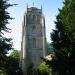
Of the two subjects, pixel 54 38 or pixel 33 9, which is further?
pixel 33 9

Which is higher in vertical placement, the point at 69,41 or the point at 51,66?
the point at 69,41

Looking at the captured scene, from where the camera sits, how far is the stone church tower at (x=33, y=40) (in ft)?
301

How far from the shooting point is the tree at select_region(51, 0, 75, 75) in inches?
1120

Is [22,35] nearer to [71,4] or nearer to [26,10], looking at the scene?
[26,10]

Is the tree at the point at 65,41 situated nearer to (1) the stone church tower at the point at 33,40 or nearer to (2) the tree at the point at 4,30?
(2) the tree at the point at 4,30

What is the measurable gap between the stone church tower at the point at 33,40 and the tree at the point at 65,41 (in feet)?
184

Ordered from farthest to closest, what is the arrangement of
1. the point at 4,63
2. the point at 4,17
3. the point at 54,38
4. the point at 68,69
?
1. the point at 54,38
2. the point at 68,69
3. the point at 4,63
4. the point at 4,17

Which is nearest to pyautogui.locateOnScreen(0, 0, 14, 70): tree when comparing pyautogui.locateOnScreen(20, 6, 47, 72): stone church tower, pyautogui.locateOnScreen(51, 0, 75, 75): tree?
pyautogui.locateOnScreen(51, 0, 75, 75): tree

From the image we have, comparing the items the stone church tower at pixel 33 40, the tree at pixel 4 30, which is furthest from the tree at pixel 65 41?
the stone church tower at pixel 33 40

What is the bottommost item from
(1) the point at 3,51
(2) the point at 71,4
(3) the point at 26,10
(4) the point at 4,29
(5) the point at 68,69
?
(5) the point at 68,69

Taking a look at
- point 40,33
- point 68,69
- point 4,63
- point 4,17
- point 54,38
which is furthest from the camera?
point 40,33

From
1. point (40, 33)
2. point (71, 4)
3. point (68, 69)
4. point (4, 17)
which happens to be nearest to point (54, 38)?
point (68, 69)

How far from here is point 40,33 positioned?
94.1 metres

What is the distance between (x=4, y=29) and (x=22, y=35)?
6807 centimetres
